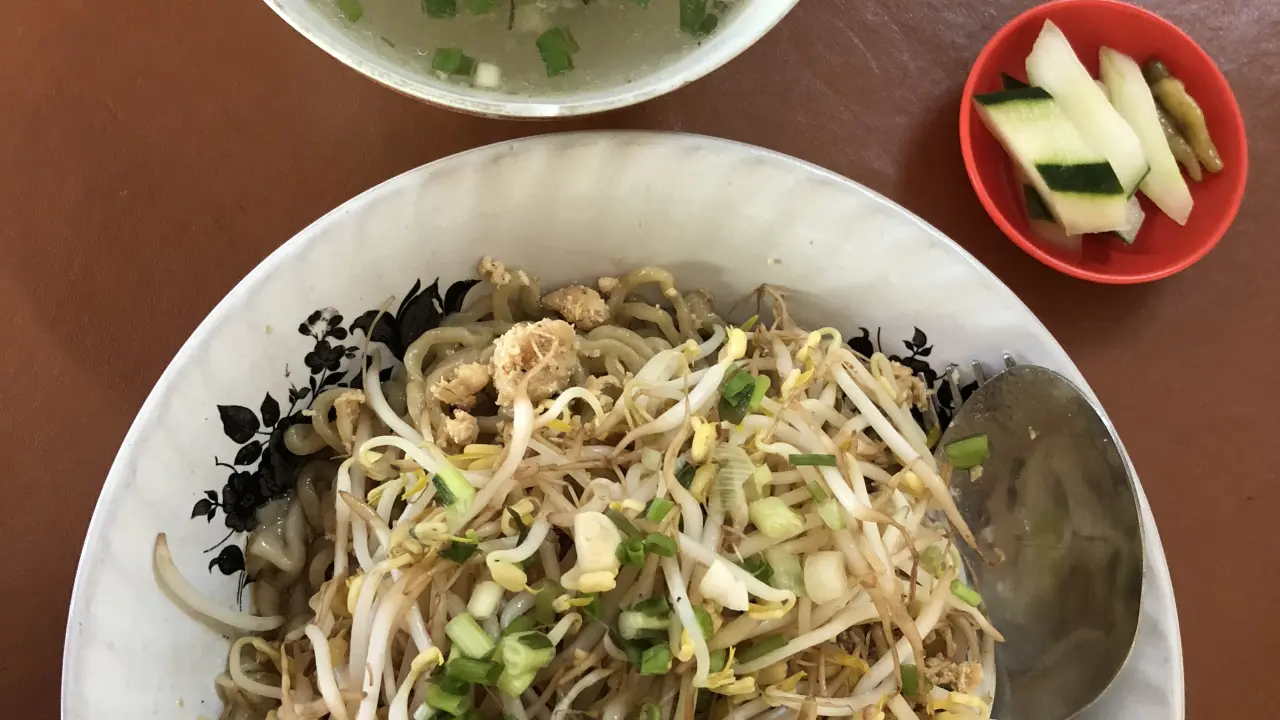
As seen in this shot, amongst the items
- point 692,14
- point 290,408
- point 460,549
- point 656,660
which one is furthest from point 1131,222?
point 290,408

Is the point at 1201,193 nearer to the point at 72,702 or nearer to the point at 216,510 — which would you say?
the point at 216,510

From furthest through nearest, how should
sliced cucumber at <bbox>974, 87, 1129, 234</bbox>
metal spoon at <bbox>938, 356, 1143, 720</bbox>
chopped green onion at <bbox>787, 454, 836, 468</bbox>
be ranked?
sliced cucumber at <bbox>974, 87, 1129, 234</bbox> → metal spoon at <bbox>938, 356, 1143, 720</bbox> → chopped green onion at <bbox>787, 454, 836, 468</bbox>

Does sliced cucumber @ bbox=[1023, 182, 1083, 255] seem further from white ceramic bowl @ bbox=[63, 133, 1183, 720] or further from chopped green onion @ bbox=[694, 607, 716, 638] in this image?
chopped green onion @ bbox=[694, 607, 716, 638]

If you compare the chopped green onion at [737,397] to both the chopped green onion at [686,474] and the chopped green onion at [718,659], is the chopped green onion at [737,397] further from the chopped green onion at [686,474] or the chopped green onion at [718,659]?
the chopped green onion at [718,659]

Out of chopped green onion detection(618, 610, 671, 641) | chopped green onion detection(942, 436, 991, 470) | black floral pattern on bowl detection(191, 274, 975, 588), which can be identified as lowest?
chopped green onion detection(942, 436, 991, 470)

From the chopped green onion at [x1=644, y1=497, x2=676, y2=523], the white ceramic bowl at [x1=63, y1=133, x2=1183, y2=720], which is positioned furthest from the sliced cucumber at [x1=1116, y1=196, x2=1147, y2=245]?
the chopped green onion at [x1=644, y1=497, x2=676, y2=523]

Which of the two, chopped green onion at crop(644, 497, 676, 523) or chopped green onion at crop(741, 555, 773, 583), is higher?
chopped green onion at crop(644, 497, 676, 523)

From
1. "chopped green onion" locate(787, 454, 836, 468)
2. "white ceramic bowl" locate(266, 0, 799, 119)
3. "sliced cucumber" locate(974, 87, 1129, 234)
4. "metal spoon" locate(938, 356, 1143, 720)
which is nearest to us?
"white ceramic bowl" locate(266, 0, 799, 119)

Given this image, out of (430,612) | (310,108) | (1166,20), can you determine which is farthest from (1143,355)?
(310,108)
